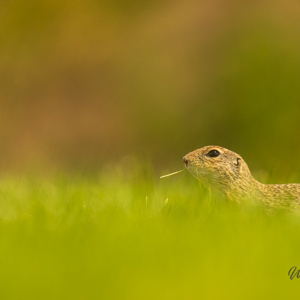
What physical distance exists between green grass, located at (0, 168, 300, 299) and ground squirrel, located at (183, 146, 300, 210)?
20 cm

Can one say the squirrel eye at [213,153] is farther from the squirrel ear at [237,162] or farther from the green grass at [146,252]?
the green grass at [146,252]

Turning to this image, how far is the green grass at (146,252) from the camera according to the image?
158 centimetres

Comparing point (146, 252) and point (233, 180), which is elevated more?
point (146, 252)

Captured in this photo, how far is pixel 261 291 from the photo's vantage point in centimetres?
156

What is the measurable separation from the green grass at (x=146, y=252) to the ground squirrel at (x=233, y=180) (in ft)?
0.67

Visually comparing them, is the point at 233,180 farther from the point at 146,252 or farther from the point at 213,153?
the point at 146,252

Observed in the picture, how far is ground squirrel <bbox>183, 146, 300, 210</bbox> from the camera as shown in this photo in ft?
9.67

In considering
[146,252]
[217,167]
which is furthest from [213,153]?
[146,252]

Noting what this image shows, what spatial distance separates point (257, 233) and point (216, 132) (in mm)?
4351

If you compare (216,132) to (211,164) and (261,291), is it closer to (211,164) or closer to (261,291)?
(211,164)

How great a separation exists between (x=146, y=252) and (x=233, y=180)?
1274 mm

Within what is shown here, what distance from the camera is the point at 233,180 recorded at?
302 centimetres

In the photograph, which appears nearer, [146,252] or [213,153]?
[146,252]

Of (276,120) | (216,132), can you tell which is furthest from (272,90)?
(216,132)
